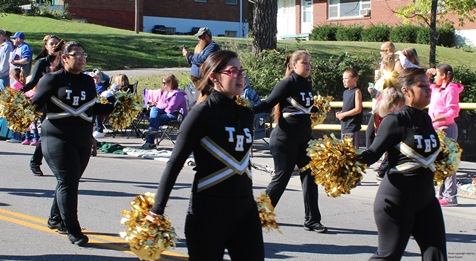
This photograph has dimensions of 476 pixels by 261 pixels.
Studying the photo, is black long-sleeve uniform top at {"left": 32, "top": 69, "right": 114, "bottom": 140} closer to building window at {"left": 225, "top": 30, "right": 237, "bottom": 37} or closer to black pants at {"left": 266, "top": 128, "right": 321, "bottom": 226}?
black pants at {"left": 266, "top": 128, "right": 321, "bottom": 226}

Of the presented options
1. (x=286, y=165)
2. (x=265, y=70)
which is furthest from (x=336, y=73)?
(x=286, y=165)

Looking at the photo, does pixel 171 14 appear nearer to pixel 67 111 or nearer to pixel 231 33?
pixel 231 33

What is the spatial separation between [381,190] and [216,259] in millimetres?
1488

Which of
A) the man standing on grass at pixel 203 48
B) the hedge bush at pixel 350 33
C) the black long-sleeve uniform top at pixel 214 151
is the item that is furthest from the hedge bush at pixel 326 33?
the black long-sleeve uniform top at pixel 214 151

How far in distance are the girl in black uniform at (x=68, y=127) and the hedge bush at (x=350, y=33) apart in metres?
34.3

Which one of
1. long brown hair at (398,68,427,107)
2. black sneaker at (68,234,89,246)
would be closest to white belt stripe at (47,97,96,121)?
black sneaker at (68,234,89,246)

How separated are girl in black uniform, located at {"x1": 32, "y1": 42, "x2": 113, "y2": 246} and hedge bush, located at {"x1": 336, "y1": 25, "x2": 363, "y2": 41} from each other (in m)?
34.3

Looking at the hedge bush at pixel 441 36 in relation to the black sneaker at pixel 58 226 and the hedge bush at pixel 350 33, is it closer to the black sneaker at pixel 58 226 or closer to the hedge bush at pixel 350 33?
the hedge bush at pixel 350 33

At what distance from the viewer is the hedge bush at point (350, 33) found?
4006cm

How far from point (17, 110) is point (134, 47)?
21160 millimetres

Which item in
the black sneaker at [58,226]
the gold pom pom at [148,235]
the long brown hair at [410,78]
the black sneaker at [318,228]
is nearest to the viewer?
the gold pom pom at [148,235]

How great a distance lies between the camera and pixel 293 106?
784 centimetres

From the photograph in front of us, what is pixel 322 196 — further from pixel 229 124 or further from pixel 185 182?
pixel 229 124

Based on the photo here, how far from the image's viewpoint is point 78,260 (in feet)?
21.8
